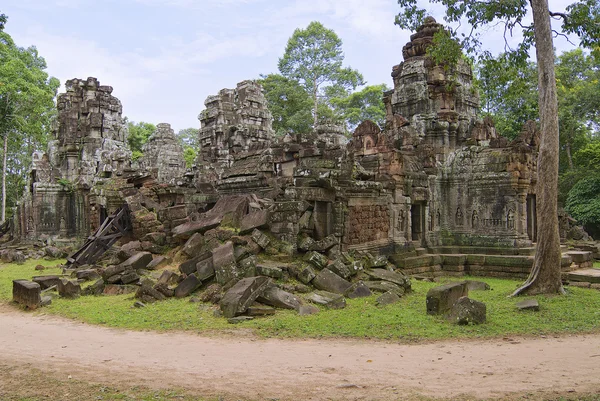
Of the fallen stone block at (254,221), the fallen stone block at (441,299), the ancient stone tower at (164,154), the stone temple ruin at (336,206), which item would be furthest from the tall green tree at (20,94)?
the fallen stone block at (441,299)

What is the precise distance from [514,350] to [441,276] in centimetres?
746

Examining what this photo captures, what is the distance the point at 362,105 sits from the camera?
38.8 meters

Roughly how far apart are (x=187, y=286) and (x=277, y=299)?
1980 mm

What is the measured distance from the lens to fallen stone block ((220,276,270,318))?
283 inches

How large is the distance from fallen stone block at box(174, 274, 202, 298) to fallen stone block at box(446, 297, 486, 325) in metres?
4.44

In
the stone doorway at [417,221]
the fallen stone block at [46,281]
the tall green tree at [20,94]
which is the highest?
the tall green tree at [20,94]

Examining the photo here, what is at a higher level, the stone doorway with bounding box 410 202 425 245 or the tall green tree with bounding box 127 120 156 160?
the tall green tree with bounding box 127 120 156 160

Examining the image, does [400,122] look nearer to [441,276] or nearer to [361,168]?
[361,168]

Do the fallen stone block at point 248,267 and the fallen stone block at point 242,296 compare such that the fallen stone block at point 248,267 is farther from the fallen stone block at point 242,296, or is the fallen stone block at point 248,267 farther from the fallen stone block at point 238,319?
the fallen stone block at point 238,319

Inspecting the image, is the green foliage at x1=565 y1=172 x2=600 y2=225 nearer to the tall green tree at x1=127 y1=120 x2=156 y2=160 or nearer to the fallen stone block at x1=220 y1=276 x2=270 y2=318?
the fallen stone block at x1=220 y1=276 x2=270 y2=318

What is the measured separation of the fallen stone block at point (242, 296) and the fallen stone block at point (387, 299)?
1974 mm

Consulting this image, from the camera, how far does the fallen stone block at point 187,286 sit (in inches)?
340

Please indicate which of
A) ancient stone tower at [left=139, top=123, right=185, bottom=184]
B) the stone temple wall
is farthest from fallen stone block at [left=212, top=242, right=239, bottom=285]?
ancient stone tower at [left=139, top=123, right=185, bottom=184]

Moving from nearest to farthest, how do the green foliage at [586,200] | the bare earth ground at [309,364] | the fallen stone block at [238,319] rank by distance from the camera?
the bare earth ground at [309,364] → the fallen stone block at [238,319] → the green foliage at [586,200]
